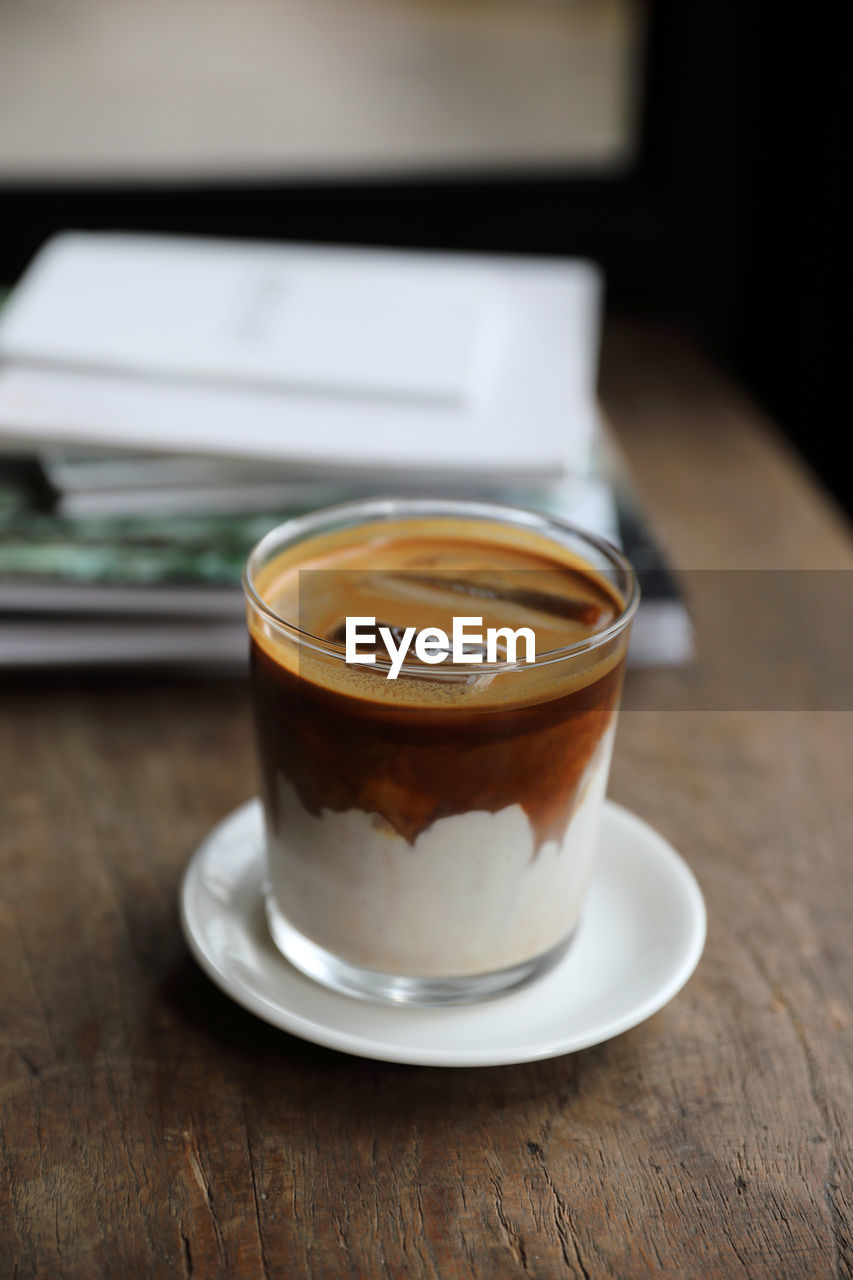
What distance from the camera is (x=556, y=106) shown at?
105 centimetres

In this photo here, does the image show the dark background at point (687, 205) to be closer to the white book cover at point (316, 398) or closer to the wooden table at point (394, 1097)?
the white book cover at point (316, 398)

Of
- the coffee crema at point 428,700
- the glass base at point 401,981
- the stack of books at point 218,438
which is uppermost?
the coffee crema at point 428,700

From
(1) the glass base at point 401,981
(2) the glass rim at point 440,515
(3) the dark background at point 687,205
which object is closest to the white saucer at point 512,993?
(1) the glass base at point 401,981

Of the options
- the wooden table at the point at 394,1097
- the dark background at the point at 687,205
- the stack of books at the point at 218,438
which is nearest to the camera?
the wooden table at the point at 394,1097

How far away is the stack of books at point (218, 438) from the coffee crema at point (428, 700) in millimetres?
189

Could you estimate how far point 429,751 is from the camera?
34cm

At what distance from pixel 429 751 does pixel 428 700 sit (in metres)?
0.02

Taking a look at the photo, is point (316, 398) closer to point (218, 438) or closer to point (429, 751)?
point (218, 438)

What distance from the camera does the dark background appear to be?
1.00 meters

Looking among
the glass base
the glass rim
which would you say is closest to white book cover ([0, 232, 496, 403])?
the glass rim

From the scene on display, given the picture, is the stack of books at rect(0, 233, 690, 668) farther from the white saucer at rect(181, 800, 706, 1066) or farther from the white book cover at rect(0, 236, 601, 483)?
the white saucer at rect(181, 800, 706, 1066)

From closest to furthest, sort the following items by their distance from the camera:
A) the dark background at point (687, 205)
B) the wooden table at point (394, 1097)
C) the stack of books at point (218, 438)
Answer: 1. the wooden table at point (394, 1097)
2. the stack of books at point (218, 438)
3. the dark background at point (687, 205)

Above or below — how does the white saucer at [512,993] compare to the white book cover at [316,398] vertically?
below

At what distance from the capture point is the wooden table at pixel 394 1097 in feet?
1.05
